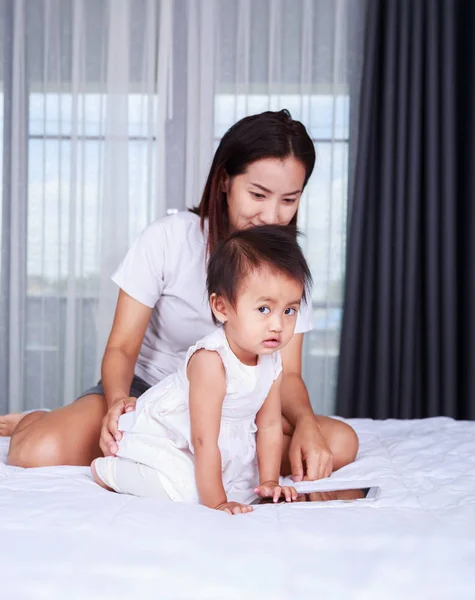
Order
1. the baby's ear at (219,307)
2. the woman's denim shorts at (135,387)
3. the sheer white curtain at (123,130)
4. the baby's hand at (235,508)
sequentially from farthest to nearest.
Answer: the sheer white curtain at (123,130) → the woman's denim shorts at (135,387) → the baby's ear at (219,307) → the baby's hand at (235,508)

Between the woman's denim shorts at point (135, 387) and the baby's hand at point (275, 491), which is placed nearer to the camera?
the baby's hand at point (275, 491)

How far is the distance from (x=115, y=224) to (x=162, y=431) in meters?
2.21

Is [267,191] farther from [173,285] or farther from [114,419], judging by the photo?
[114,419]

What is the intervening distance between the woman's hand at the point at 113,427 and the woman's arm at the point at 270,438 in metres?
0.25

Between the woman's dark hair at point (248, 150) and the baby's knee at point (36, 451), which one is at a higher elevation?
the woman's dark hair at point (248, 150)

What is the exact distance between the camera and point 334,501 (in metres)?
1.24

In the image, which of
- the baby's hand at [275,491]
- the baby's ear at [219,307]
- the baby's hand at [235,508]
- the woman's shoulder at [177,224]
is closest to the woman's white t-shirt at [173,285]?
the woman's shoulder at [177,224]

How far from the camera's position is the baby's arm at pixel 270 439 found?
143cm

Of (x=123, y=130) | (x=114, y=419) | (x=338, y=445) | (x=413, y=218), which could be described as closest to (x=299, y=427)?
(x=338, y=445)

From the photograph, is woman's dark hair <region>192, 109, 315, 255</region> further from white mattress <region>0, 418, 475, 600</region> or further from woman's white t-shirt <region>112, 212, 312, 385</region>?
white mattress <region>0, 418, 475, 600</region>

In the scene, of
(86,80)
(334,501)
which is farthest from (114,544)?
(86,80)

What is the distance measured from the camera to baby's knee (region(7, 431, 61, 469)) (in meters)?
1.51

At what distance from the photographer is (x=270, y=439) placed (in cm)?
146

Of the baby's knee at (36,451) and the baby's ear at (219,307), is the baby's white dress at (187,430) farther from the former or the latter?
the baby's knee at (36,451)
